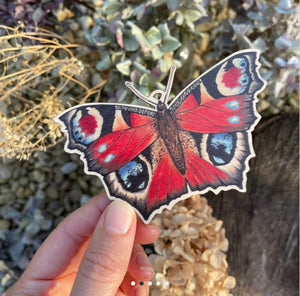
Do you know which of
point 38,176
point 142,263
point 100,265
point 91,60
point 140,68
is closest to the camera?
point 100,265

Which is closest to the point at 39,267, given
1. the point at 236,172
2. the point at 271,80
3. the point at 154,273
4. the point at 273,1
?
the point at 154,273

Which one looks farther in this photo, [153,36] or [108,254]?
[153,36]

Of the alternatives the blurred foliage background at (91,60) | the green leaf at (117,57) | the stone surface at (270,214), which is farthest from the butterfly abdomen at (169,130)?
the stone surface at (270,214)

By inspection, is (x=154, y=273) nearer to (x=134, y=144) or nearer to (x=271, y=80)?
(x=134, y=144)

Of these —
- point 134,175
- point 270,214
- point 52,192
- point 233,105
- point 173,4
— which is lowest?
point 270,214

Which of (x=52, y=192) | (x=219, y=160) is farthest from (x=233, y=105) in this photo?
(x=52, y=192)

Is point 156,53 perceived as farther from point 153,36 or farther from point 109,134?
point 109,134
